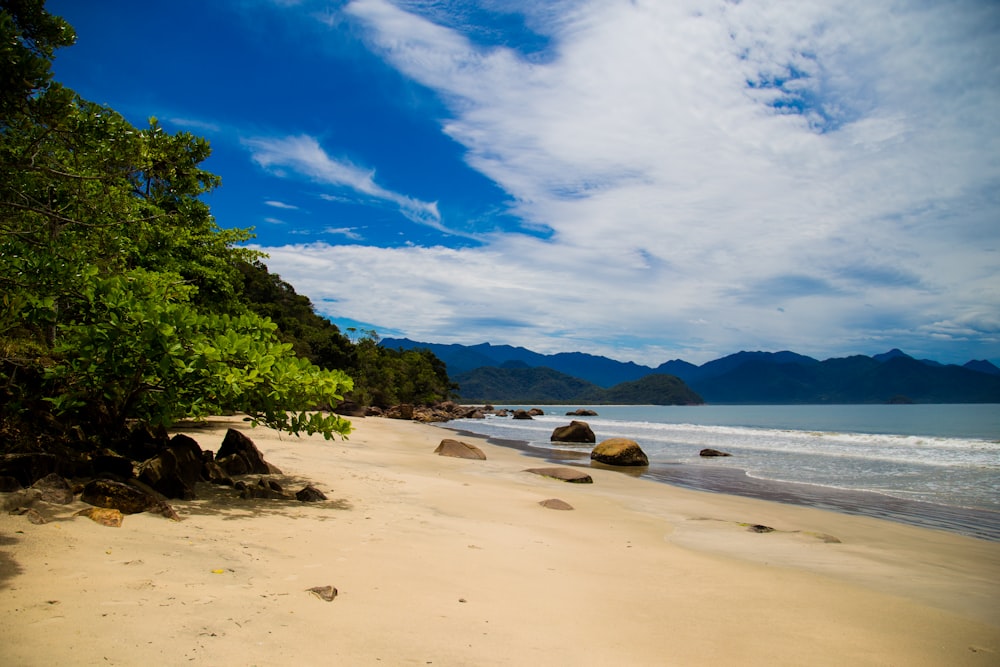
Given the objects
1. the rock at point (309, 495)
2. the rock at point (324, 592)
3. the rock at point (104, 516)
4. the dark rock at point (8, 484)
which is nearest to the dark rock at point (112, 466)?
the dark rock at point (8, 484)

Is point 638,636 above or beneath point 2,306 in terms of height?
beneath

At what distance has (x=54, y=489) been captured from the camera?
507 centimetres

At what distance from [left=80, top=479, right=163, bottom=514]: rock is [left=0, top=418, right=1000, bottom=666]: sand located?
6.3 inches

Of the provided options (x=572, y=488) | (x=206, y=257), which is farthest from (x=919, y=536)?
(x=206, y=257)

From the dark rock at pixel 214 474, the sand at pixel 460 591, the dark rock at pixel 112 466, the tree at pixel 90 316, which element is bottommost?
the sand at pixel 460 591

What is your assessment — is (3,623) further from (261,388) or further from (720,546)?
(720,546)

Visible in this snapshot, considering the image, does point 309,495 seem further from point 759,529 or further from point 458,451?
point 458,451

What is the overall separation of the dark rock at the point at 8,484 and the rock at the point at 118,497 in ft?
1.68

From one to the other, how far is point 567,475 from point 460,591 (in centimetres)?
993

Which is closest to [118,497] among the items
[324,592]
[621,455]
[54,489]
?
[54,489]

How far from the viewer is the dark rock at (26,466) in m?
5.10

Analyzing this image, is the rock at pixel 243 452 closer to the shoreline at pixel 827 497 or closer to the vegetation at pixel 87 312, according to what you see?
the vegetation at pixel 87 312

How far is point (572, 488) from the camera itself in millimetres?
12695

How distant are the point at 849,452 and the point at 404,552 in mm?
26712
